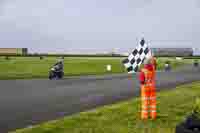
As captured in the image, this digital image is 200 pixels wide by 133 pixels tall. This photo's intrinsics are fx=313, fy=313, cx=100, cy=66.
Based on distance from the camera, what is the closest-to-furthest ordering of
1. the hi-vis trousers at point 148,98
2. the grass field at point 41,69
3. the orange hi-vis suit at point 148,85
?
the orange hi-vis suit at point 148,85 → the hi-vis trousers at point 148,98 → the grass field at point 41,69

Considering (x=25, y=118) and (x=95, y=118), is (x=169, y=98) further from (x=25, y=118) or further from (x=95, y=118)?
(x=25, y=118)

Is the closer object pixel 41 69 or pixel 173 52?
pixel 41 69

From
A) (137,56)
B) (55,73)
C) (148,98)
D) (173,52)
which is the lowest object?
(55,73)

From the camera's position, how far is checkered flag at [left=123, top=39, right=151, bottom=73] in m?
7.20

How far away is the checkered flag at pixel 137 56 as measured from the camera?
720cm

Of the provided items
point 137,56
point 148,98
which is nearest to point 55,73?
point 137,56

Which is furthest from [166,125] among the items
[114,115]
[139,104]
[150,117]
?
[139,104]

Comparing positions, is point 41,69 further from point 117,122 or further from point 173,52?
point 173,52

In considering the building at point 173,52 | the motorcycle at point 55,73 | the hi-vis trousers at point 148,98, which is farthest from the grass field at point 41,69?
the building at point 173,52

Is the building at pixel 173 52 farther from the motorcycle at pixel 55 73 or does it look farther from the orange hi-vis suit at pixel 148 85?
the orange hi-vis suit at pixel 148 85

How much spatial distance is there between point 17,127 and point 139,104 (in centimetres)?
419

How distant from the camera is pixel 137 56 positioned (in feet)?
23.9

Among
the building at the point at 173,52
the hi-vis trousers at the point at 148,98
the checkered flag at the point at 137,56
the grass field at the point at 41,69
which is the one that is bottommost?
the grass field at the point at 41,69

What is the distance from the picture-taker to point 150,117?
733cm
